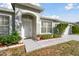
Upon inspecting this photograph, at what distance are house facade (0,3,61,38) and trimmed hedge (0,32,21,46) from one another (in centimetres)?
49

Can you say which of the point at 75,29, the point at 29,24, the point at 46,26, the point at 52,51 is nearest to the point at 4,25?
the point at 29,24

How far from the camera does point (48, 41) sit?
10977 mm

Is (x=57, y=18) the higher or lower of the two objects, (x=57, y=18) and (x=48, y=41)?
the higher

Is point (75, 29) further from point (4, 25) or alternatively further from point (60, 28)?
Answer: point (4, 25)

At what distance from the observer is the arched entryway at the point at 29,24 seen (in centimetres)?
1117

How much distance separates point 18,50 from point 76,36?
4.46 m

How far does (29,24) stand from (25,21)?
397mm

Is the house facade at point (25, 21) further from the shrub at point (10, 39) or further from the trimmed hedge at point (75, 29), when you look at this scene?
the trimmed hedge at point (75, 29)

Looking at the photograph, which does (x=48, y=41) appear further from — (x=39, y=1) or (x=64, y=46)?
(x=39, y=1)

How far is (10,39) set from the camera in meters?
10.1

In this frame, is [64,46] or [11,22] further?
[11,22]

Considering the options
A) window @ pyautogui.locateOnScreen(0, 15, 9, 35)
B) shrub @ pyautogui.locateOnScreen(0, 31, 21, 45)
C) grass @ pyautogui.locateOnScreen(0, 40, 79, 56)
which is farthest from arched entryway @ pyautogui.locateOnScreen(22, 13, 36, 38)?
grass @ pyautogui.locateOnScreen(0, 40, 79, 56)

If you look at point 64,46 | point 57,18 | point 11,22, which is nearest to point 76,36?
point 64,46

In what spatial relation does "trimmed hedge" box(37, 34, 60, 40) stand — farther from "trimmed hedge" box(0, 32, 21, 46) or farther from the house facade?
"trimmed hedge" box(0, 32, 21, 46)
